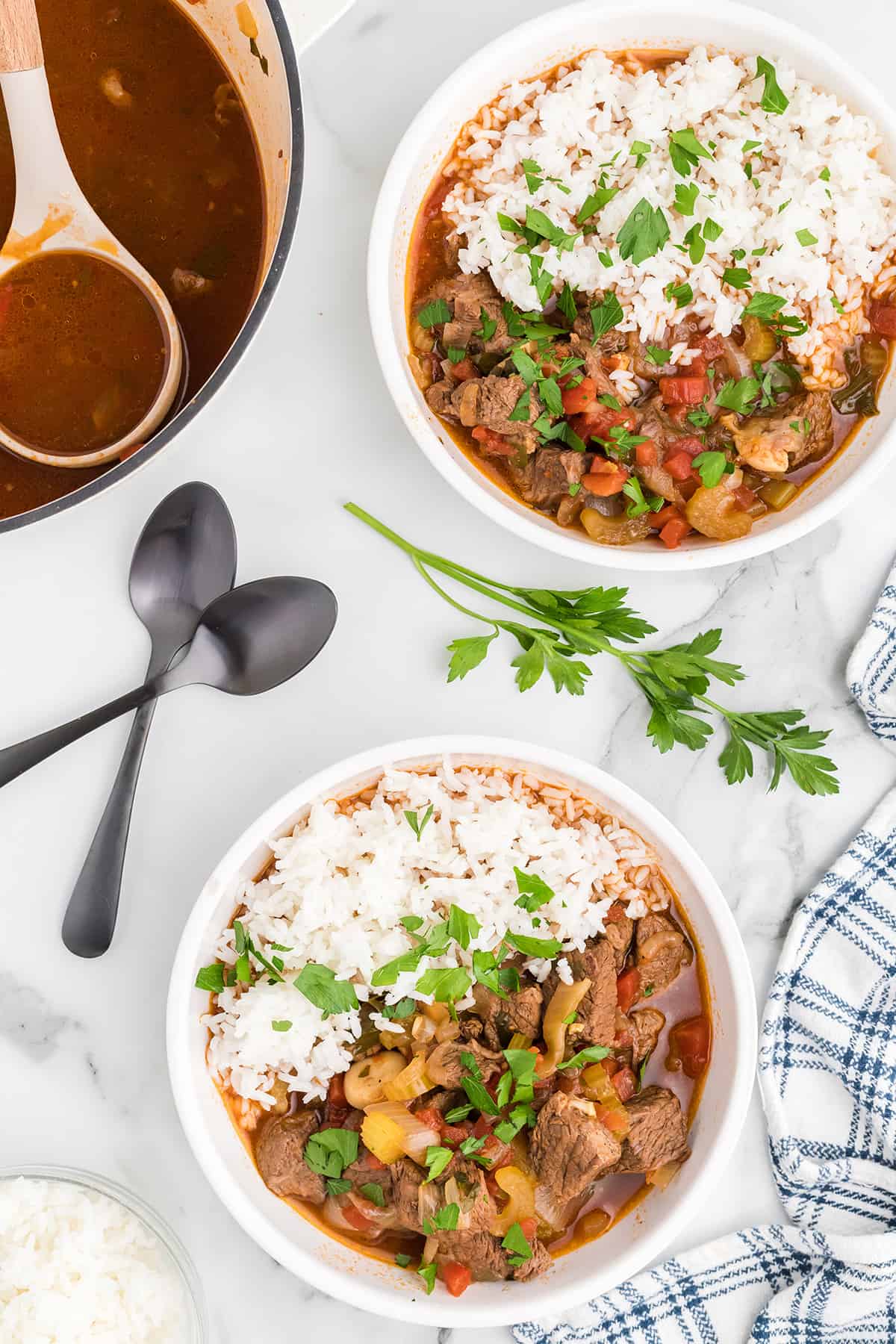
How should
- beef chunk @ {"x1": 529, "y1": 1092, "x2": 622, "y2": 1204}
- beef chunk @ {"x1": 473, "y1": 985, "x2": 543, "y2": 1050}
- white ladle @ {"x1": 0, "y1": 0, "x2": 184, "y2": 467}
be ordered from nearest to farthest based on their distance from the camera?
white ladle @ {"x1": 0, "y1": 0, "x2": 184, "y2": 467} → beef chunk @ {"x1": 529, "y1": 1092, "x2": 622, "y2": 1204} → beef chunk @ {"x1": 473, "y1": 985, "x2": 543, "y2": 1050}

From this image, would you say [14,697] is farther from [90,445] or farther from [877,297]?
[877,297]

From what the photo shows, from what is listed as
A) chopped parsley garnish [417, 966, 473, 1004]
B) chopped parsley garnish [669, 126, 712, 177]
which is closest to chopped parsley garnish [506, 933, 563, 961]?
chopped parsley garnish [417, 966, 473, 1004]

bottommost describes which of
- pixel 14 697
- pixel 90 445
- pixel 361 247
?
pixel 14 697

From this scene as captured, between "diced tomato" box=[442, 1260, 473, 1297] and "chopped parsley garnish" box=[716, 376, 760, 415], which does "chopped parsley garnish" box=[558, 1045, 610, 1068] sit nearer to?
"diced tomato" box=[442, 1260, 473, 1297]

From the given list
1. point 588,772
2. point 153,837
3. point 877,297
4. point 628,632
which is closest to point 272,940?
point 153,837

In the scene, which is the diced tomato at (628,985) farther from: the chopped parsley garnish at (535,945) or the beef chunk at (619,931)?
the chopped parsley garnish at (535,945)

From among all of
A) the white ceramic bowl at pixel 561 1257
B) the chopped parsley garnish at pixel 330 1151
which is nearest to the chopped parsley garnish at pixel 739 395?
the white ceramic bowl at pixel 561 1257
